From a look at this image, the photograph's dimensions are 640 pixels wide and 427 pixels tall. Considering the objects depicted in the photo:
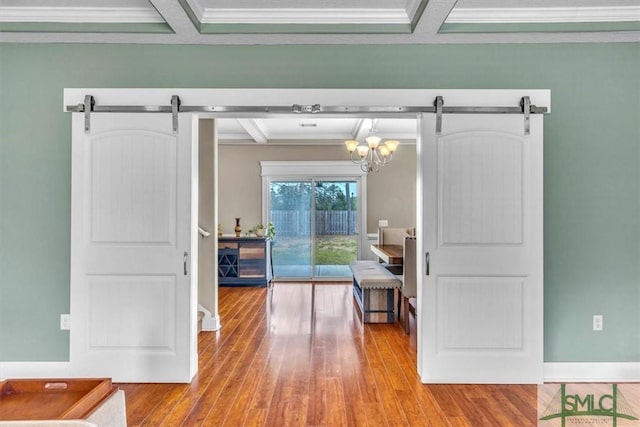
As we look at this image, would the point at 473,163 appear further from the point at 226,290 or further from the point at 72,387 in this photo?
the point at 226,290

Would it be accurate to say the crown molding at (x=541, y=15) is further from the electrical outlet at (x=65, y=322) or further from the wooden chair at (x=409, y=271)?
the electrical outlet at (x=65, y=322)

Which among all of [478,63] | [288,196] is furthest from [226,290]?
[478,63]

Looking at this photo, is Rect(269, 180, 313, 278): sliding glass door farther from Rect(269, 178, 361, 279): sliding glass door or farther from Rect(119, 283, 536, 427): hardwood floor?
Rect(119, 283, 536, 427): hardwood floor

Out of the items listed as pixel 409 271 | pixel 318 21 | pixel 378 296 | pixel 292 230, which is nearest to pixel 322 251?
pixel 292 230

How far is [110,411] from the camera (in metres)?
1.21

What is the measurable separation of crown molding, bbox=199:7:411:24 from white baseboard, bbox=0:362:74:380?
2716 millimetres

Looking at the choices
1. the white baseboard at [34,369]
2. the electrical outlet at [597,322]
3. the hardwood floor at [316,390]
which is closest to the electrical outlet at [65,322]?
the white baseboard at [34,369]

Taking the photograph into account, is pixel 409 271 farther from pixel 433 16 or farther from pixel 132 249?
pixel 132 249

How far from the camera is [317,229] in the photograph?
24.2 feet

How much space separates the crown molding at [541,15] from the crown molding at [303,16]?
41cm

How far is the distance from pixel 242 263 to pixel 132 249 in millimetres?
3826

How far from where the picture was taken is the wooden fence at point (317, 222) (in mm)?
7359

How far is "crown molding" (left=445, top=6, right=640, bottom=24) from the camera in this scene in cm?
275

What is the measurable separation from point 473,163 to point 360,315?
258 cm
